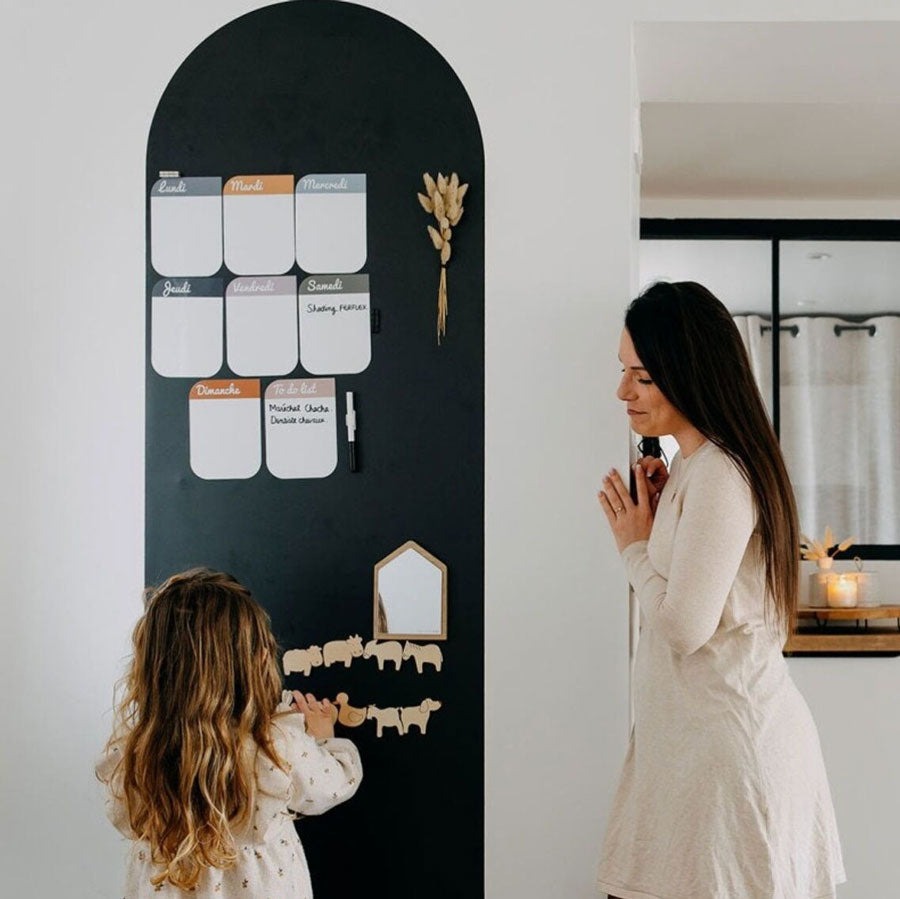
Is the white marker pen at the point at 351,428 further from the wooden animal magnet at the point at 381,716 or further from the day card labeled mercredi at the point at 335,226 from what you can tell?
the wooden animal magnet at the point at 381,716

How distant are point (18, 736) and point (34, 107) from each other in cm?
118

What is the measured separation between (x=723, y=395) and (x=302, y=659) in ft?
3.02

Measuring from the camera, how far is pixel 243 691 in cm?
186

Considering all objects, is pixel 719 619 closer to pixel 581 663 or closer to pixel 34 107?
pixel 581 663

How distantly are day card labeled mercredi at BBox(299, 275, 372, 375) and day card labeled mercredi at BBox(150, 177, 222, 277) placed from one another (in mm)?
A: 200

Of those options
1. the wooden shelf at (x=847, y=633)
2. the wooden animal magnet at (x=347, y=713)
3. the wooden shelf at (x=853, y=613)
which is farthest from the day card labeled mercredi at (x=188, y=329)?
the wooden shelf at (x=853, y=613)

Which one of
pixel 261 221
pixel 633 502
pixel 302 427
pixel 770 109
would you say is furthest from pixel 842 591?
pixel 261 221

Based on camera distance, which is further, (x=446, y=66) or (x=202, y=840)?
(x=446, y=66)

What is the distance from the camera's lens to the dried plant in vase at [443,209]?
2273 mm

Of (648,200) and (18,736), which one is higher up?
(648,200)

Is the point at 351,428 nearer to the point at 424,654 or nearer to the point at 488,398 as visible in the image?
the point at 488,398

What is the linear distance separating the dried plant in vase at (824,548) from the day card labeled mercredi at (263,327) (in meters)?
2.17

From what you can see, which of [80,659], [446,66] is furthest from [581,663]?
[446,66]

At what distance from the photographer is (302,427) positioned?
2.31 metres
